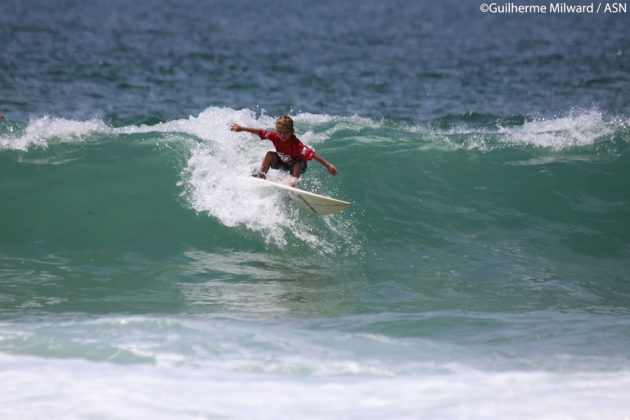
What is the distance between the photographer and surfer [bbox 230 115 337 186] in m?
11.4

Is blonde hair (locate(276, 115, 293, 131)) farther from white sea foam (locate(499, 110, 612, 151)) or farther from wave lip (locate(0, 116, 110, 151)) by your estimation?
white sea foam (locate(499, 110, 612, 151))

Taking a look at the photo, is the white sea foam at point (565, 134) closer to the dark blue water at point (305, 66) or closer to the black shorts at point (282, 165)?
the black shorts at point (282, 165)

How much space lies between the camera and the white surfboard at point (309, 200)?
11.2 metres

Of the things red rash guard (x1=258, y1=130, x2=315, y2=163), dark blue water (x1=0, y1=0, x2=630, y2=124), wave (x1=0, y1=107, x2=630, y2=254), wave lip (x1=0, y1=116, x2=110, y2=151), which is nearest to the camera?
red rash guard (x1=258, y1=130, x2=315, y2=163)

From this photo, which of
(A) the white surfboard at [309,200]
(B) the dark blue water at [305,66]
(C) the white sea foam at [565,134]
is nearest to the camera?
(A) the white surfboard at [309,200]

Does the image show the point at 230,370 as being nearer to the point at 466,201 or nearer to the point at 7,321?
the point at 7,321

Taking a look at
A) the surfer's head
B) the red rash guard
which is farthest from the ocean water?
the surfer's head

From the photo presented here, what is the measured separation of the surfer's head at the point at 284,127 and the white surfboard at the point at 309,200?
25.0 inches

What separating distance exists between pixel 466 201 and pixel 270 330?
236 inches

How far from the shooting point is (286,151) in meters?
11.7

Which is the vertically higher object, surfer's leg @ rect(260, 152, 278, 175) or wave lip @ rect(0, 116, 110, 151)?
wave lip @ rect(0, 116, 110, 151)

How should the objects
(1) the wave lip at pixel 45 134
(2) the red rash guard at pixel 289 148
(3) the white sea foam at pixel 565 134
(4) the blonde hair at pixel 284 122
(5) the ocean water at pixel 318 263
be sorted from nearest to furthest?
(5) the ocean water at pixel 318 263 → (4) the blonde hair at pixel 284 122 → (2) the red rash guard at pixel 289 148 → (1) the wave lip at pixel 45 134 → (3) the white sea foam at pixel 565 134

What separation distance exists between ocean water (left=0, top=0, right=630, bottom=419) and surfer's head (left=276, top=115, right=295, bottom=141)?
83cm

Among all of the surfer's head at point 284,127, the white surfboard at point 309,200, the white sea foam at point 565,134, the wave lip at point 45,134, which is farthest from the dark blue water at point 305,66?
the white surfboard at point 309,200
